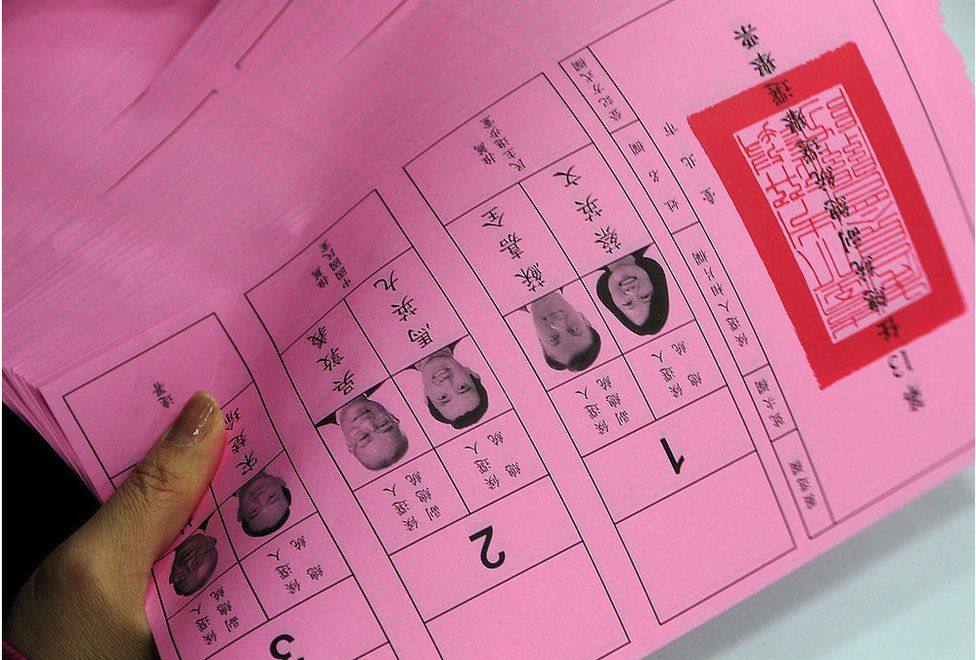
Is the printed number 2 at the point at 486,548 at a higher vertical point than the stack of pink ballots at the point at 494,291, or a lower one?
lower

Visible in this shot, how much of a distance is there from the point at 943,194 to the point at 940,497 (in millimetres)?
171

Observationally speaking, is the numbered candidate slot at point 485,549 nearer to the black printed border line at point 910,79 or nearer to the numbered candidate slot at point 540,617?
the numbered candidate slot at point 540,617

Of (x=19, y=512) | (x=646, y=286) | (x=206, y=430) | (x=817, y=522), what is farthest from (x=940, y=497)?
(x=19, y=512)

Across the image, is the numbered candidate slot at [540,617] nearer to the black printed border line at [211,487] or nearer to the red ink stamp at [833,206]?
the black printed border line at [211,487]

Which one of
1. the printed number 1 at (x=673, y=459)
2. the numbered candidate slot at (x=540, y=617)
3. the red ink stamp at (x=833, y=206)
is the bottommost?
the numbered candidate slot at (x=540, y=617)

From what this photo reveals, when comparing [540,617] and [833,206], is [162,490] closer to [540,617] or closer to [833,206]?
[540,617]

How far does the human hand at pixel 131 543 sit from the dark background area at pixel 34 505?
0.06 metres

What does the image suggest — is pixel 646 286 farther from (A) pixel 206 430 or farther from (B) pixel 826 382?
(A) pixel 206 430

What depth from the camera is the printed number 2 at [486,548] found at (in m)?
0.34

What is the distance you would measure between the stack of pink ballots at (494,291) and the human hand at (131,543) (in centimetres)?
1

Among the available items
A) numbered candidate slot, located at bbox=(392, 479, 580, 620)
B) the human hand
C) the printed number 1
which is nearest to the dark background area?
the human hand

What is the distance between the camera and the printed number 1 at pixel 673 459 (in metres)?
0.35

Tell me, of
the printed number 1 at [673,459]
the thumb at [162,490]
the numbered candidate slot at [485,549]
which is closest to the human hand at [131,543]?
the thumb at [162,490]

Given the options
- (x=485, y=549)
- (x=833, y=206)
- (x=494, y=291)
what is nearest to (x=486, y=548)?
(x=485, y=549)
